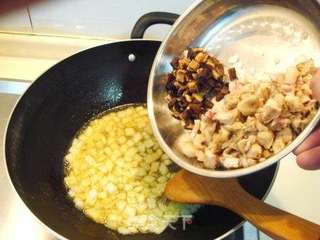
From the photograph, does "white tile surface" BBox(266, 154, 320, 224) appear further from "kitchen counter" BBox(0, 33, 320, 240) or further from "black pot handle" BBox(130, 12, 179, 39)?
"black pot handle" BBox(130, 12, 179, 39)

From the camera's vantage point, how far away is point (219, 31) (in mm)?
731

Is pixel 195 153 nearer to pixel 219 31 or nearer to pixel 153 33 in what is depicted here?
pixel 219 31

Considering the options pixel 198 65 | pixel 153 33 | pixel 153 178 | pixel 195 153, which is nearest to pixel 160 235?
pixel 153 178

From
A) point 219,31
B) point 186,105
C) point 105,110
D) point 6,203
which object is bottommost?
point 6,203

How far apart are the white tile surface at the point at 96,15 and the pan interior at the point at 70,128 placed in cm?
12

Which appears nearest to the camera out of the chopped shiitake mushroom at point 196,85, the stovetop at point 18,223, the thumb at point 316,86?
the thumb at point 316,86

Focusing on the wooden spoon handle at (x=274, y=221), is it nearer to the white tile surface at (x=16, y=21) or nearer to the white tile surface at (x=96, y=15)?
the white tile surface at (x=96, y=15)

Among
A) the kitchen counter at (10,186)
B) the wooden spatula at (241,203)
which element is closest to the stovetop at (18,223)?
the kitchen counter at (10,186)

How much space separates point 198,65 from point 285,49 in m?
A: 0.14

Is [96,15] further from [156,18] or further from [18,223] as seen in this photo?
[18,223]

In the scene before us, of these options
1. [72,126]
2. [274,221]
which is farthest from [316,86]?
[72,126]

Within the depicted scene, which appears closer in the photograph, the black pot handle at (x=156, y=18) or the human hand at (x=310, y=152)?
the human hand at (x=310, y=152)

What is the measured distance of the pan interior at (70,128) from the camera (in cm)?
76

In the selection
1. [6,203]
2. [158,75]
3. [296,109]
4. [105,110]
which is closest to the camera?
[296,109]
